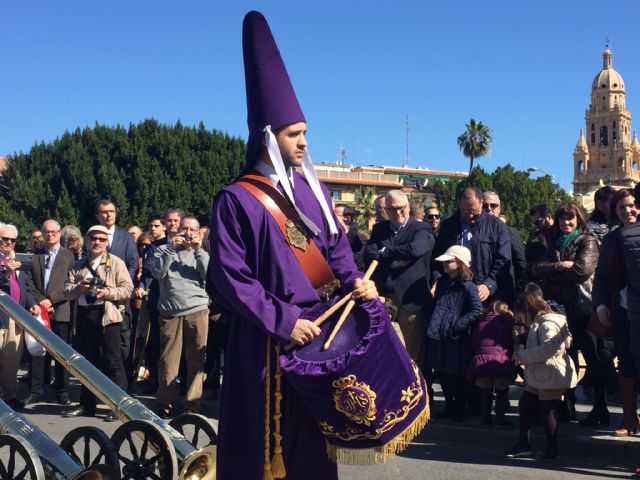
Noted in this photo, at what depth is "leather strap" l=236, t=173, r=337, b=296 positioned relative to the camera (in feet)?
13.4

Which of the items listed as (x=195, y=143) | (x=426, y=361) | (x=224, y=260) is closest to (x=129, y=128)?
(x=195, y=143)

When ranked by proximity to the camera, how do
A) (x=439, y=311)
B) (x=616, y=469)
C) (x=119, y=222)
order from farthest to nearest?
(x=119, y=222)
(x=439, y=311)
(x=616, y=469)

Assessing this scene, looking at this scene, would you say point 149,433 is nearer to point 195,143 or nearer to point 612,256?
point 612,256

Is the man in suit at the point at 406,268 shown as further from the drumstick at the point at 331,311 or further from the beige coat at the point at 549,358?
the drumstick at the point at 331,311

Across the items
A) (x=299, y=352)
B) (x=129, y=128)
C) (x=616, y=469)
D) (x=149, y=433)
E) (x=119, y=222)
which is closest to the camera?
(x=299, y=352)

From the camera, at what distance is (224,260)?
153 inches

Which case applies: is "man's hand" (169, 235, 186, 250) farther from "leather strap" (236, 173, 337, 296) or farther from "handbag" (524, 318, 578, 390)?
"leather strap" (236, 173, 337, 296)

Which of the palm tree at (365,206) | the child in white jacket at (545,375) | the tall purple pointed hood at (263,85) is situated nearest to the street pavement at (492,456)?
the child in white jacket at (545,375)

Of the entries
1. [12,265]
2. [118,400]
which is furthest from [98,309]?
[118,400]

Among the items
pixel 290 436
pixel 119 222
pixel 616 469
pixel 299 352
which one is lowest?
pixel 616 469

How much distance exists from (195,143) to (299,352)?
46.0 meters

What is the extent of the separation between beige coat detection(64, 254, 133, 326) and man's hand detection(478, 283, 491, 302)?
3.66m

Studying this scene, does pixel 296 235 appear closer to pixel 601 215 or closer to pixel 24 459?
pixel 24 459

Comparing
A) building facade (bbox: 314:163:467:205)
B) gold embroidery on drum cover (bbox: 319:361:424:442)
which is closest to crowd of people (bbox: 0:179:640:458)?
gold embroidery on drum cover (bbox: 319:361:424:442)
